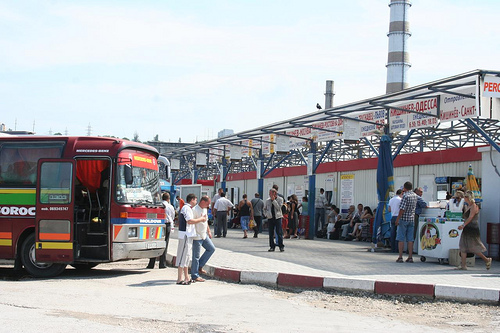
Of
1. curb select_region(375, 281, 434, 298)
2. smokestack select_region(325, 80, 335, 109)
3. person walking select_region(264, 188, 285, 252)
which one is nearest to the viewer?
curb select_region(375, 281, 434, 298)

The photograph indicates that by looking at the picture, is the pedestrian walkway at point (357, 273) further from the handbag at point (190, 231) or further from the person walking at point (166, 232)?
the handbag at point (190, 231)

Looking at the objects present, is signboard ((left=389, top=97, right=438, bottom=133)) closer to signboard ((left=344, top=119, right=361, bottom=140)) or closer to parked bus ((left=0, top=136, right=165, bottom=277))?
signboard ((left=344, top=119, right=361, bottom=140))

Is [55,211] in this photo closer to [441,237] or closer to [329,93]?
[441,237]

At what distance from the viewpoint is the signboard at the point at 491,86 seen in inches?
591

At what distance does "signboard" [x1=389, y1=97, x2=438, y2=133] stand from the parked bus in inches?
361

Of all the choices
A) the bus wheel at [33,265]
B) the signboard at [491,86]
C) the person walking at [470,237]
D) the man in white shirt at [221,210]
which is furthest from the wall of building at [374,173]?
the bus wheel at [33,265]

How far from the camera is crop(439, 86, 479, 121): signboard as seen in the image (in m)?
16.4

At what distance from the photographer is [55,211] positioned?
1262 cm

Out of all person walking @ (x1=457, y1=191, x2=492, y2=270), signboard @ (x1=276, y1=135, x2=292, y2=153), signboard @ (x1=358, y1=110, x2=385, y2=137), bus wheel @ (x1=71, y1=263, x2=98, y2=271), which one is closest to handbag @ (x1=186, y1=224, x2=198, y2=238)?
bus wheel @ (x1=71, y1=263, x2=98, y2=271)

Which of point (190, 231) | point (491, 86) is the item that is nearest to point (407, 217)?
point (491, 86)

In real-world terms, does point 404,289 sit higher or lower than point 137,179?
lower

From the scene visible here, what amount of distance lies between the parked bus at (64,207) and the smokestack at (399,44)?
44401mm

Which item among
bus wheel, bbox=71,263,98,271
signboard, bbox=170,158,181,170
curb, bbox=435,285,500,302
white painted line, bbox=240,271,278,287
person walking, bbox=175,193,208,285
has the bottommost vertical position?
bus wheel, bbox=71,263,98,271

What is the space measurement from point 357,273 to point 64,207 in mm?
5936
